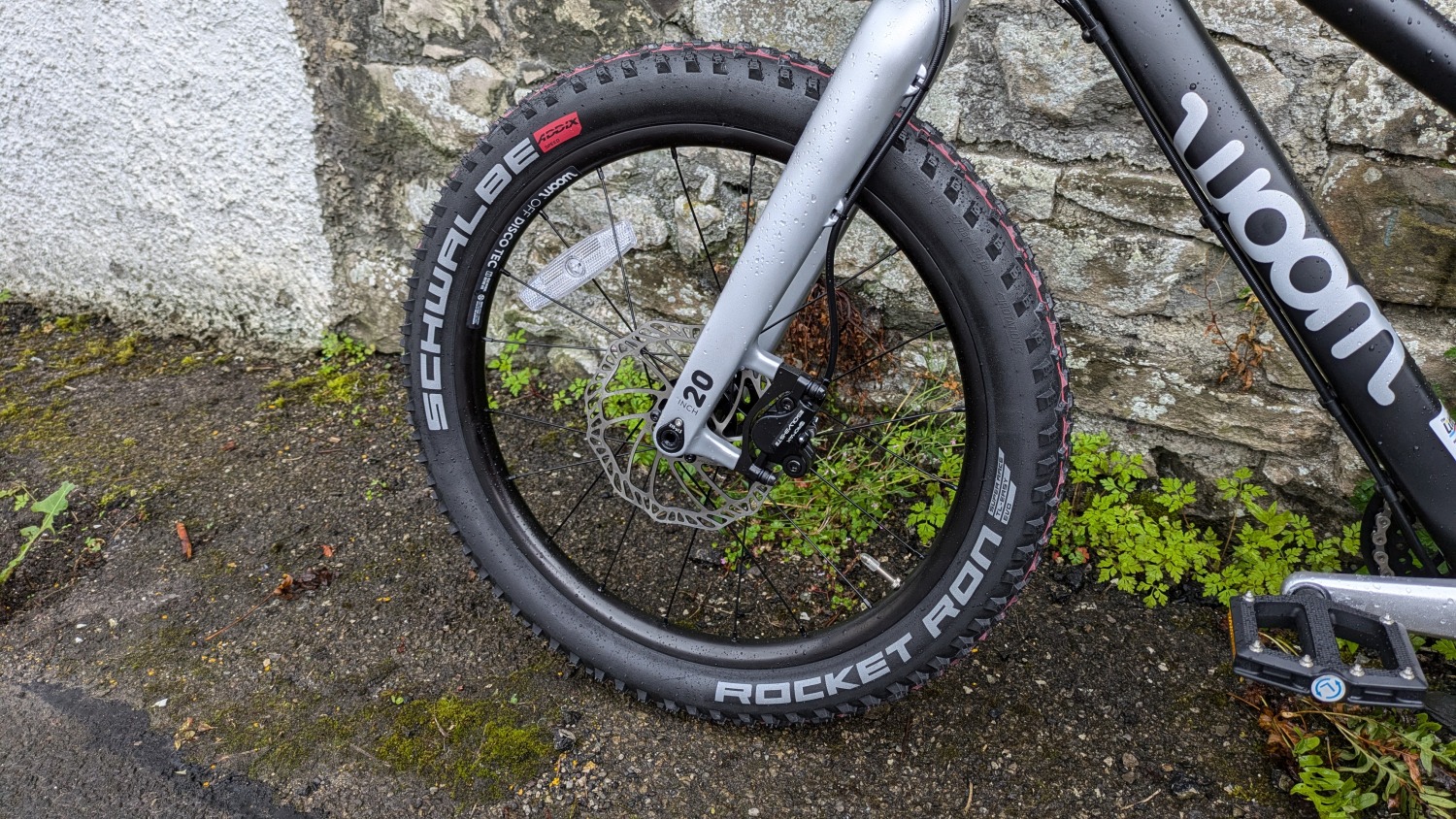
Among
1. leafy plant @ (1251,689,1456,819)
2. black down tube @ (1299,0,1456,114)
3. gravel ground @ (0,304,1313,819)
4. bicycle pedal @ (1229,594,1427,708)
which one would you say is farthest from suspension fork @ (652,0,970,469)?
leafy plant @ (1251,689,1456,819)

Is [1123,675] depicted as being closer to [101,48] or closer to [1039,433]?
[1039,433]

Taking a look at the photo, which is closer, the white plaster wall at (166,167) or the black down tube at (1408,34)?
the black down tube at (1408,34)

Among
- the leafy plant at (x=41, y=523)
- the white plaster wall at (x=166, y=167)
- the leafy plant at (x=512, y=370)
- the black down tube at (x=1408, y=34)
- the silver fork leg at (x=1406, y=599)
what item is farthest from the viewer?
the leafy plant at (x=512, y=370)

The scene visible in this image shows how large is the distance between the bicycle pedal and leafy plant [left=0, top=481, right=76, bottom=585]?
234 cm

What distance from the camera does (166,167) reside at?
2469mm

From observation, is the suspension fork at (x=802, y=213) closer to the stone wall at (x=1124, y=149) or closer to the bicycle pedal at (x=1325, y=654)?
the stone wall at (x=1124, y=149)

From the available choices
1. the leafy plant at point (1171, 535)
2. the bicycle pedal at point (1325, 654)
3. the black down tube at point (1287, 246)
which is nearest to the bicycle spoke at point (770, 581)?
the leafy plant at point (1171, 535)

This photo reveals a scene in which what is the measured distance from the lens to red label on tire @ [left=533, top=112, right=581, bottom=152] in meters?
1.36

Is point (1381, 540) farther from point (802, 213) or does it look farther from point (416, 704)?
point (416, 704)

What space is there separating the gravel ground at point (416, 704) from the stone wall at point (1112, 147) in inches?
17.7

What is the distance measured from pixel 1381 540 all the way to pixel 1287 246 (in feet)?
2.15

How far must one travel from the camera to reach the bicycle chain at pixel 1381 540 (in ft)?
4.69

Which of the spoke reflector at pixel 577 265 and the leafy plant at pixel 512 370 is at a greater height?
the spoke reflector at pixel 577 265

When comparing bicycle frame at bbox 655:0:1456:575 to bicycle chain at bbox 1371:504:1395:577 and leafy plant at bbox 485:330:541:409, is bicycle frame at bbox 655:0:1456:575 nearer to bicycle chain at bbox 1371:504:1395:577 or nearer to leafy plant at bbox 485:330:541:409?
bicycle chain at bbox 1371:504:1395:577
